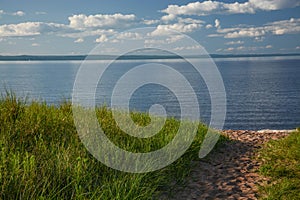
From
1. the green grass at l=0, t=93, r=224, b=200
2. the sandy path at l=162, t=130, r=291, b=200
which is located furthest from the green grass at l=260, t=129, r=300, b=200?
the green grass at l=0, t=93, r=224, b=200

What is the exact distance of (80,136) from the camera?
8.27 meters

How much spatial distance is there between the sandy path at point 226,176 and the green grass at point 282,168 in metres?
0.24

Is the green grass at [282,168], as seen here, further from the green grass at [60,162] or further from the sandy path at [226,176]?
the green grass at [60,162]

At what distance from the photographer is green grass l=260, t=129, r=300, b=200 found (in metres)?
7.03

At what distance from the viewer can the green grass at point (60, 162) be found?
18.8 feet

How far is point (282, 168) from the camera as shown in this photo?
8172 mm

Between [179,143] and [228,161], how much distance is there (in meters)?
1.37

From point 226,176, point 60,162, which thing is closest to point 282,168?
point 226,176

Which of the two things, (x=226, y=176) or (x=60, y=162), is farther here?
(x=226, y=176)

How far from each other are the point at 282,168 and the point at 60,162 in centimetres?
475

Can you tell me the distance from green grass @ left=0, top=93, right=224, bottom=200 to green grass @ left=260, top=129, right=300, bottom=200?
66.0 inches

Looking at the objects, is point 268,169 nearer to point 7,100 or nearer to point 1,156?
point 1,156

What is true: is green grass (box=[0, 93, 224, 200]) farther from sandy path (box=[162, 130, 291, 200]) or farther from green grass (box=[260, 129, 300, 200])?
green grass (box=[260, 129, 300, 200])

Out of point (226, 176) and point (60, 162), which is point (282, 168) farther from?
point (60, 162)
